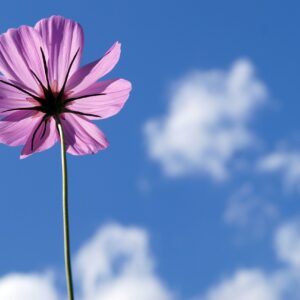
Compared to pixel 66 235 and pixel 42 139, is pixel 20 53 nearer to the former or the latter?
pixel 42 139

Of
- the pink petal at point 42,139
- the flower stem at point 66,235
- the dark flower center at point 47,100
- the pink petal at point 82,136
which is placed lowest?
the flower stem at point 66,235

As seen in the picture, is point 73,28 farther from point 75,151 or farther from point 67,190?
point 67,190

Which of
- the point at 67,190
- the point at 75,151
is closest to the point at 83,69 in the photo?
the point at 75,151

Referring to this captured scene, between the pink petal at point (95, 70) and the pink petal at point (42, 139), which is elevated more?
the pink petal at point (95, 70)

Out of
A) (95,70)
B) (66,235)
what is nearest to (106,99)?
(95,70)

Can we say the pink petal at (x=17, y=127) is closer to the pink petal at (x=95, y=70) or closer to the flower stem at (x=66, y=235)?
the pink petal at (x=95, y=70)

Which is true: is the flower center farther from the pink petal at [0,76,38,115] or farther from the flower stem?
the flower stem

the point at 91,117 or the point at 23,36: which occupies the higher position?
the point at 23,36

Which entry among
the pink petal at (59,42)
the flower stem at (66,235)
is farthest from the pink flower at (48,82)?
the flower stem at (66,235)
